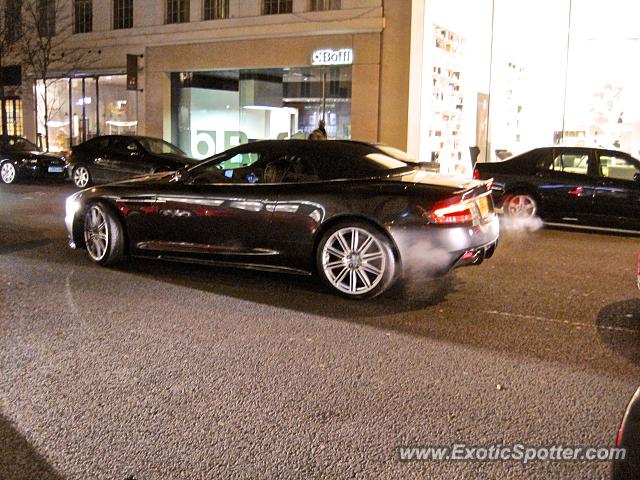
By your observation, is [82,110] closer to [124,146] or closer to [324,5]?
[124,146]

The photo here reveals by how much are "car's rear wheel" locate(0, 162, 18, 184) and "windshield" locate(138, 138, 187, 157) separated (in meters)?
4.57

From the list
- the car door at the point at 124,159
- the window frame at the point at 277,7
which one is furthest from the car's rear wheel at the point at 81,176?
the window frame at the point at 277,7

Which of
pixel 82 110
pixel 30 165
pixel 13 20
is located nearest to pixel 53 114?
pixel 82 110

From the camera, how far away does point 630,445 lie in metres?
2.41

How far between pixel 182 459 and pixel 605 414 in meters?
2.42

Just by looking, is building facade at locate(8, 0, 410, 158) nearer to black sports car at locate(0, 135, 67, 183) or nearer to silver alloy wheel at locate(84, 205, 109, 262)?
black sports car at locate(0, 135, 67, 183)

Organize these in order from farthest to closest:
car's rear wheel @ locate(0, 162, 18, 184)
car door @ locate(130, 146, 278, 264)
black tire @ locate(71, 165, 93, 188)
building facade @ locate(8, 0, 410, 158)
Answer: car's rear wheel @ locate(0, 162, 18, 184)
building facade @ locate(8, 0, 410, 158)
black tire @ locate(71, 165, 93, 188)
car door @ locate(130, 146, 278, 264)

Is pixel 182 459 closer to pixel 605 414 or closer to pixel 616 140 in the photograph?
pixel 605 414

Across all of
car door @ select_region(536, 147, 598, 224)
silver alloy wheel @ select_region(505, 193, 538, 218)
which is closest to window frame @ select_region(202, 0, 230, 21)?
silver alloy wheel @ select_region(505, 193, 538, 218)

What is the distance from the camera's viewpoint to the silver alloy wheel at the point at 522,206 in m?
12.4

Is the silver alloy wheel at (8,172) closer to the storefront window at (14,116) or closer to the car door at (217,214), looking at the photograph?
the storefront window at (14,116)

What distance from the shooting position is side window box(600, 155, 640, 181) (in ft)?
38.6

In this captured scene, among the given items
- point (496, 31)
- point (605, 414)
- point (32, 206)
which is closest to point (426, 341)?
point (605, 414)

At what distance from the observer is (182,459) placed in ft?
12.0
